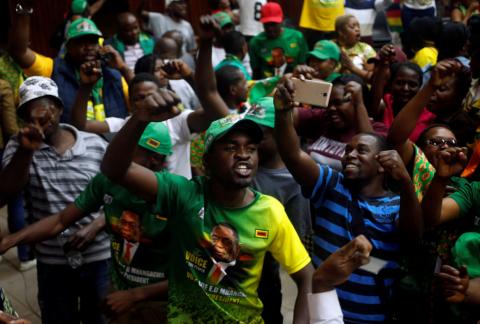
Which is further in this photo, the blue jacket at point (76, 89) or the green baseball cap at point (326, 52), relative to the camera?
the green baseball cap at point (326, 52)

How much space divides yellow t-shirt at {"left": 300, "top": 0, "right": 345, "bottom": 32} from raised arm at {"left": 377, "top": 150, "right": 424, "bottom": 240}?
4419mm

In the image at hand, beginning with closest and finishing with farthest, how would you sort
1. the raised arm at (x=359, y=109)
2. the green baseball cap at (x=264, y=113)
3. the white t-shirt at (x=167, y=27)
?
the green baseball cap at (x=264, y=113), the raised arm at (x=359, y=109), the white t-shirt at (x=167, y=27)

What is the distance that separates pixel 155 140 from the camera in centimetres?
286

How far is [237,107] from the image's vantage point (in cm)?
425

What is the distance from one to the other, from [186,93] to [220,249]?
8.53 ft

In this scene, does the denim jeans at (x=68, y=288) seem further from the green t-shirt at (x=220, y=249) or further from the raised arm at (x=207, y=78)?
the raised arm at (x=207, y=78)

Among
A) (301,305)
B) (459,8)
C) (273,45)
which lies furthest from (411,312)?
(459,8)

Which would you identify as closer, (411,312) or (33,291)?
(411,312)

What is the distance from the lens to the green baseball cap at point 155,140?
2846mm

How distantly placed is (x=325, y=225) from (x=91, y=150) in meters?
1.40

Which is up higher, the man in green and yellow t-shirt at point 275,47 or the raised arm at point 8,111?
the man in green and yellow t-shirt at point 275,47

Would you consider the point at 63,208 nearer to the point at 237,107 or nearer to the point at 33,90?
the point at 33,90

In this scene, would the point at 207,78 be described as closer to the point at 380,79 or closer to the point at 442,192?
the point at 442,192

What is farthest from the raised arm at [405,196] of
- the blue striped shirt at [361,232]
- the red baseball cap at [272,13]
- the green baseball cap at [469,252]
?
the red baseball cap at [272,13]
